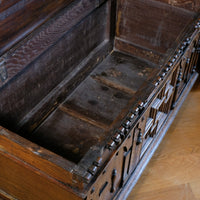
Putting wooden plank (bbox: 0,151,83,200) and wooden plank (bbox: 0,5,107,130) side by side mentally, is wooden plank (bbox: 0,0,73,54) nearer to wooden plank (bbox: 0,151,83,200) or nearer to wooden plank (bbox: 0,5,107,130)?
wooden plank (bbox: 0,5,107,130)

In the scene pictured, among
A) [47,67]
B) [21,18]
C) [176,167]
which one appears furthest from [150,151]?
[21,18]

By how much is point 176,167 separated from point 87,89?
62cm

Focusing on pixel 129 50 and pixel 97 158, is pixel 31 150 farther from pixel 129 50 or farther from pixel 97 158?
pixel 129 50

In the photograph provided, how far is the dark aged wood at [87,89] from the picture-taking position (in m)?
1.19

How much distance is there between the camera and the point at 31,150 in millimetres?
1122

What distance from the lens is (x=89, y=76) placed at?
2.04m

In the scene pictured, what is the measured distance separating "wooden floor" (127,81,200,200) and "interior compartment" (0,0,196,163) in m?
0.32

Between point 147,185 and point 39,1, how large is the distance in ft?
3.29

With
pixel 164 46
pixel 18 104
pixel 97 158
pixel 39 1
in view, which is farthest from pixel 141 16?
pixel 97 158

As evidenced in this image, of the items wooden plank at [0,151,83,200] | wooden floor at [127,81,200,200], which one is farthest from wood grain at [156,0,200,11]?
wooden plank at [0,151,83,200]

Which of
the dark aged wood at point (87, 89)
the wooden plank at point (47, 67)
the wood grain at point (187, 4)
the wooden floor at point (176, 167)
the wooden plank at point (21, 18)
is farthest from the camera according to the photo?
the wood grain at point (187, 4)

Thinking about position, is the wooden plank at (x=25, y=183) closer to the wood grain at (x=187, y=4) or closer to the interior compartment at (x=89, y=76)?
the interior compartment at (x=89, y=76)

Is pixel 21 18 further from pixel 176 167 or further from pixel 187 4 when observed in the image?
pixel 176 167

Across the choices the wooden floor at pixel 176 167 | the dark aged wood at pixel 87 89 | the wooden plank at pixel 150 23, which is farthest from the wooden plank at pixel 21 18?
the wooden floor at pixel 176 167
